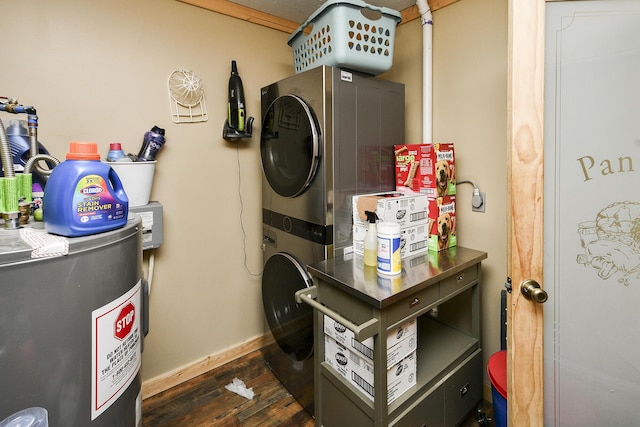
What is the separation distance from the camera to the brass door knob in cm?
102

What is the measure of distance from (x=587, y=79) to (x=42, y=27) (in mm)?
2307

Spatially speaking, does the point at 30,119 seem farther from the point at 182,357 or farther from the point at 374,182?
the point at 182,357

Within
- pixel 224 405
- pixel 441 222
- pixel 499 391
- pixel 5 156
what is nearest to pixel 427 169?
pixel 441 222

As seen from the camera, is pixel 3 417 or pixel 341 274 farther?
pixel 341 274

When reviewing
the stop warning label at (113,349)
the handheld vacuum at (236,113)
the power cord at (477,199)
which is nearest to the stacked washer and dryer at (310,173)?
the handheld vacuum at (236,113)

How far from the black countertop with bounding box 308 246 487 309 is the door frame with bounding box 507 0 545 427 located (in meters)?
0.35

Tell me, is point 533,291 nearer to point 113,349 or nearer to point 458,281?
point 458,281

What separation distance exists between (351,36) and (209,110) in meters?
1.02

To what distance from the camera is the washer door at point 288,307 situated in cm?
173

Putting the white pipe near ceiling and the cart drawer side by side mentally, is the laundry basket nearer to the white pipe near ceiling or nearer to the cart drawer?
the white pipe near ceiling

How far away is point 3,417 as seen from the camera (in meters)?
0.69

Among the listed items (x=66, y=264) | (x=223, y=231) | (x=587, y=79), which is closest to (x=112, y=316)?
(x=66, y=264)

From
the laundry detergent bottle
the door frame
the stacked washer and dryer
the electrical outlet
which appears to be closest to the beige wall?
the electrical outlet

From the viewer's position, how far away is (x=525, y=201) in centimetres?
104
